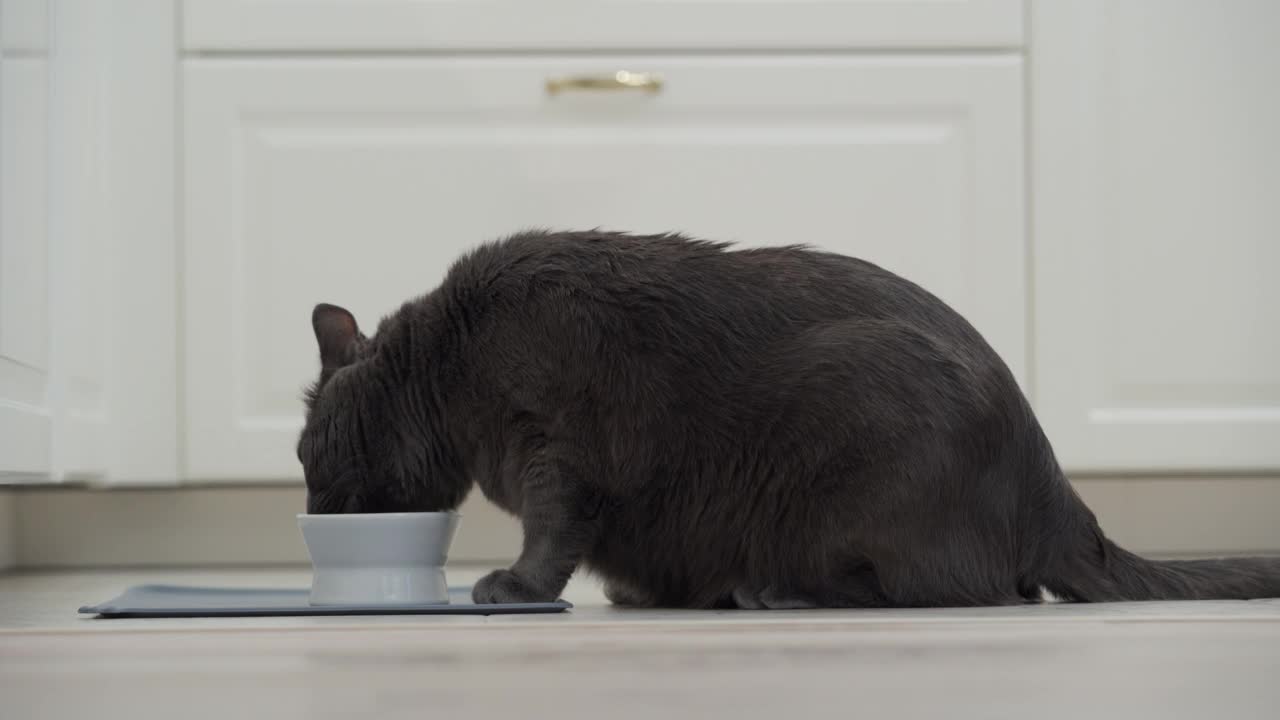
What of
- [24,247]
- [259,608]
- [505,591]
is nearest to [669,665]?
[505,591]

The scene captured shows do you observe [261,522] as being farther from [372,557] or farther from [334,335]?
A: [372,557]

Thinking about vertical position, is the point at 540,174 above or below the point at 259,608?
above

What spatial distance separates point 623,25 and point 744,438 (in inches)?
49.1

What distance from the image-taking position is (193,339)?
2541 millimetres

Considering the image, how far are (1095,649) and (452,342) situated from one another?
0.77 metres

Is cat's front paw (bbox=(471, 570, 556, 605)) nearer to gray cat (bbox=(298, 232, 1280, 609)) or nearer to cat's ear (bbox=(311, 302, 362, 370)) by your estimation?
gray cat (bbox=(298, 232, 1280, 609))

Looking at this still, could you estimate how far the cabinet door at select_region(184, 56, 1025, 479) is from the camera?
255cm

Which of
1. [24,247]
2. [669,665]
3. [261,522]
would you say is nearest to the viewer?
[669,665]

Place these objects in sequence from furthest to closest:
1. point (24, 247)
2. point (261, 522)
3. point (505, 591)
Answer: point (261, 522)
point (24, 247)
point (505, 591)

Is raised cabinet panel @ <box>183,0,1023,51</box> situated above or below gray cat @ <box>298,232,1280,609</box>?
above

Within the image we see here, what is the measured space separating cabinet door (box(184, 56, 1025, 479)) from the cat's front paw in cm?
115

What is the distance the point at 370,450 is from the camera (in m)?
1.62

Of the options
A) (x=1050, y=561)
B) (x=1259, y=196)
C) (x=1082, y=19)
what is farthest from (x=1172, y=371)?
(x=1050, y=561)

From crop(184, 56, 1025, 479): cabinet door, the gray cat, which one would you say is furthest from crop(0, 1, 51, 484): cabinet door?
the gray cat
